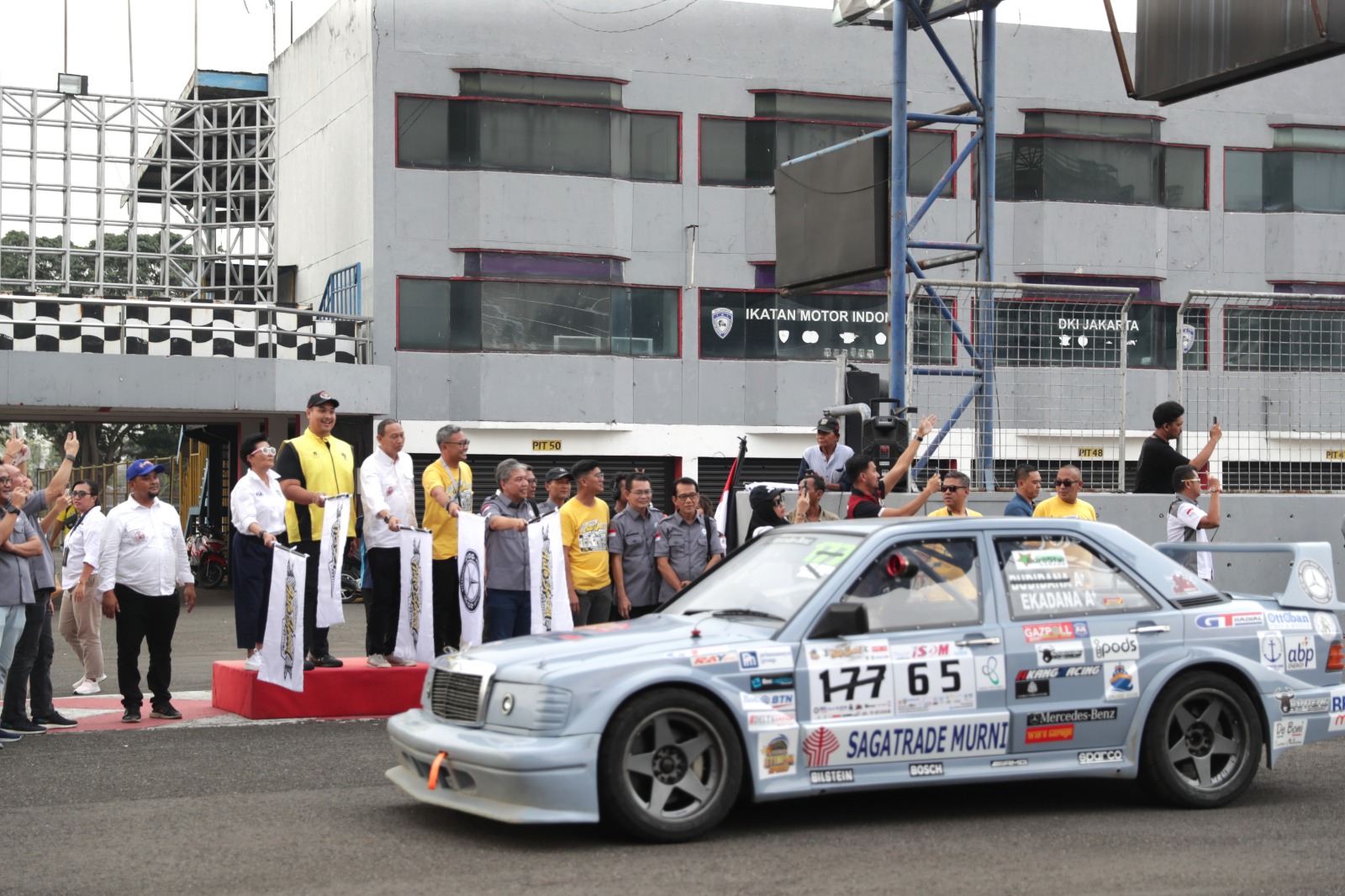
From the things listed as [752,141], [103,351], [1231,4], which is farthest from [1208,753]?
[752,141]

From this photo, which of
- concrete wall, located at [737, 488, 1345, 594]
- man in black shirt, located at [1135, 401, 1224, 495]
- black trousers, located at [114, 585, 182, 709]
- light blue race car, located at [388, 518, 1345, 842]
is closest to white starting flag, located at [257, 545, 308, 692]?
black trousers, located at [114, 585, 182, 709]

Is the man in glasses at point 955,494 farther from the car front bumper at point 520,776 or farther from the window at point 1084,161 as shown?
the window at point 1084,161

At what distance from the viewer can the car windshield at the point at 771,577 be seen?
7.13 metres

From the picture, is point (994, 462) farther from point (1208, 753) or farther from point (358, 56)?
point (358, 56)

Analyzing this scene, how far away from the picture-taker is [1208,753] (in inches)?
295

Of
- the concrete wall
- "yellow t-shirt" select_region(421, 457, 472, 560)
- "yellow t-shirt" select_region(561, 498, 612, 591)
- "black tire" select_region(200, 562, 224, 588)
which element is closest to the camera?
"yellow t-shirt" select_region(421, 457, 472, 560)

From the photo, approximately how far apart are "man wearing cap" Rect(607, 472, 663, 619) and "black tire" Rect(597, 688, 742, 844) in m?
4.69

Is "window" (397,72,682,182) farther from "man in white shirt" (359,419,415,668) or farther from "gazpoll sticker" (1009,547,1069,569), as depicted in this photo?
"gazpoll sticker" (1009,547,1069,569)

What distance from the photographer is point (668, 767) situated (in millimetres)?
6574

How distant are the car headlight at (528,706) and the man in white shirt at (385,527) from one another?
392cm

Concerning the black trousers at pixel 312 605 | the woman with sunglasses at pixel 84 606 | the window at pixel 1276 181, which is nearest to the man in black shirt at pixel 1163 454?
the black trousers at pixel 312 605

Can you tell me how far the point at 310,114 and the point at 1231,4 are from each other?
20873 millimetres

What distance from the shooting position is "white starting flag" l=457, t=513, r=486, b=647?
34.8 feet

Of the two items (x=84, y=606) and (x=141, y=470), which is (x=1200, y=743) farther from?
(x=84, y=606)
